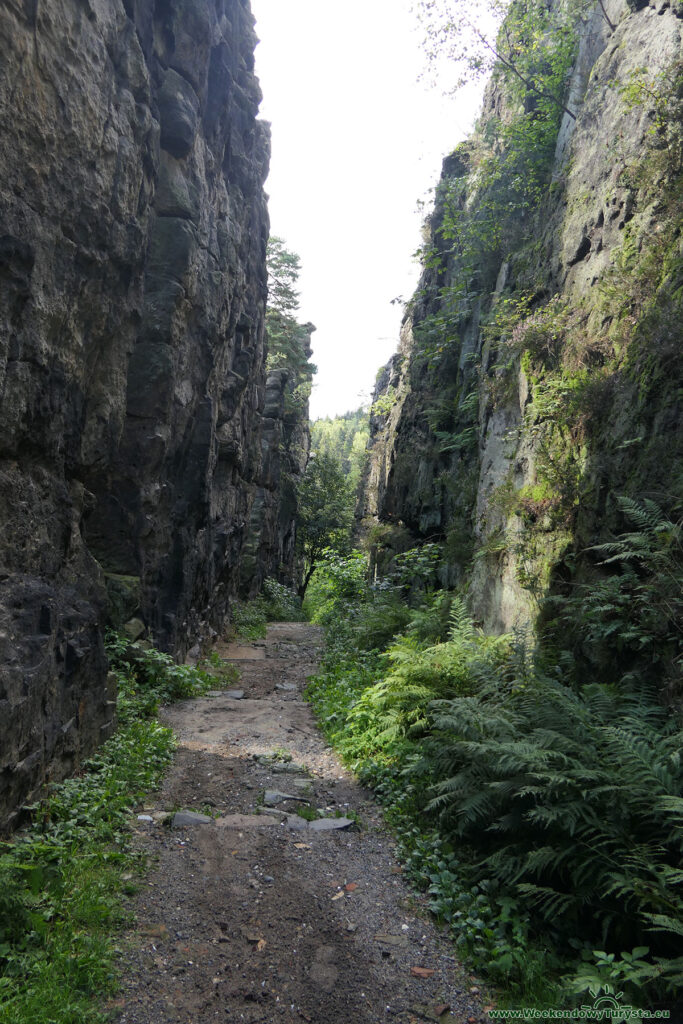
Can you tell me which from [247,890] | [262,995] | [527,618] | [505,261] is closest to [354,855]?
[247,890]

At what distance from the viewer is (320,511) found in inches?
1495

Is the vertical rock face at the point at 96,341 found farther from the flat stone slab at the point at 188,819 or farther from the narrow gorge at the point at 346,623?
the flat stone slab at the point at 188,819

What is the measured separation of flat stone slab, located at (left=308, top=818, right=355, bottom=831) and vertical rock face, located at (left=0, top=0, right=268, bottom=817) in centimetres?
228

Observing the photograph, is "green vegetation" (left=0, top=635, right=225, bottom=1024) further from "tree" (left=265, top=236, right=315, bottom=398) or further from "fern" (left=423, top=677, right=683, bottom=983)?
"tree" (left=265, top=236, right=315, bottom=398)

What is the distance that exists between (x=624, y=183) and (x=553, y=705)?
7.59 meters

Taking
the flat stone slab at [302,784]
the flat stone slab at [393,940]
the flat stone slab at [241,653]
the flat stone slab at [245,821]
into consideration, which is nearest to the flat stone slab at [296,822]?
the flat stone slab at [245,821]

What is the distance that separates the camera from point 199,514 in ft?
43.7

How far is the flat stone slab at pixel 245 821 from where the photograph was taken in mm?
5530

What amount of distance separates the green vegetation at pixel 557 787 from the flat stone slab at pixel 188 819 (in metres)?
1.71

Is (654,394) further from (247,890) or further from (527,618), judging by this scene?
(247,890)

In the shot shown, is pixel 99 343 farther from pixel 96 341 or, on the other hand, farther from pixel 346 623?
pixel 346 623

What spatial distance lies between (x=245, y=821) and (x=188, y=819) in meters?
0.50

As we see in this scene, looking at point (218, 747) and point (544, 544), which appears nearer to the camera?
point (218, 747)

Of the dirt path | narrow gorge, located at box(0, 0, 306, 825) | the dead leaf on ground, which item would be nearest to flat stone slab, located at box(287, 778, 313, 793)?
the dirt path
